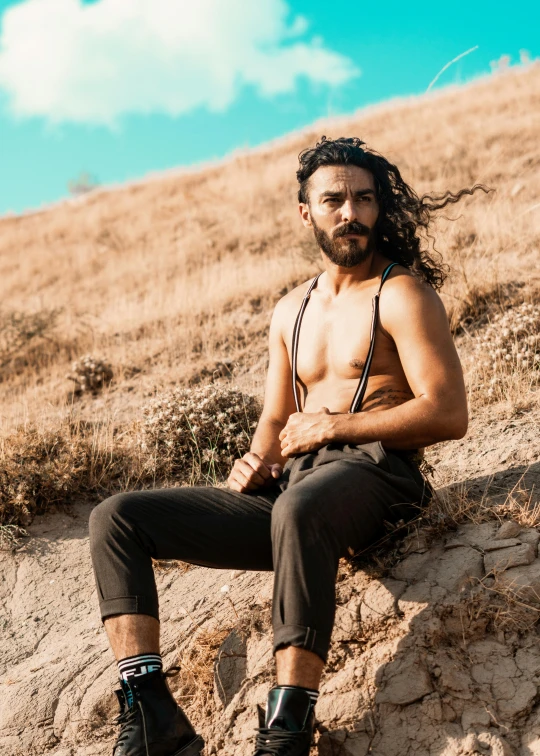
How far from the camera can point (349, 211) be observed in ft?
12.4

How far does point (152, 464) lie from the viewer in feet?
19.0

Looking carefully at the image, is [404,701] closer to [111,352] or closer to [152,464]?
[152,464]

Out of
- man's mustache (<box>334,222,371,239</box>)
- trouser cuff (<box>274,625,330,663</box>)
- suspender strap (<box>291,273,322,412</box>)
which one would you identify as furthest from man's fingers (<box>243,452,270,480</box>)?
man's mustache (<box>334,222,371,239</box>)

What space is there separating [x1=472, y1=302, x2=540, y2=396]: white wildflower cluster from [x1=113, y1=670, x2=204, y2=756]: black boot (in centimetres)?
324

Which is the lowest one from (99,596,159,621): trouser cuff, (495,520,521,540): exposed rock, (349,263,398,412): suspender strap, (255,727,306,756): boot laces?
(255,727,306,756): boot laces

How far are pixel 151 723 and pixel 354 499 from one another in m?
1.10

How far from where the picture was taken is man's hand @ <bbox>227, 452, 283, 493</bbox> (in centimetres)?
347

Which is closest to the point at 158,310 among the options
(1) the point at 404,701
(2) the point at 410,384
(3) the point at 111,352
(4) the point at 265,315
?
(3) the point at 111,352

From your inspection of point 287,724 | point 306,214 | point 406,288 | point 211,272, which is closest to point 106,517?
point 287,724

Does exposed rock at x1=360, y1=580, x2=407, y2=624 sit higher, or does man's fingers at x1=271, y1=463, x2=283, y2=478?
man's fingers at x1=271, y1=463, x2=283, y2=478

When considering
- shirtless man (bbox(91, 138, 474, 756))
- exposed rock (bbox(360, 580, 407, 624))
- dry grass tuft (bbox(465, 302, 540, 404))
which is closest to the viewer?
shirtless man (bbox(91, 138, 474, 756))

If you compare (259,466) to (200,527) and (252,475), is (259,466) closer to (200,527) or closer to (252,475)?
(252,475)

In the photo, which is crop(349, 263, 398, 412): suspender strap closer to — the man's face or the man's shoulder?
the man's shoulder

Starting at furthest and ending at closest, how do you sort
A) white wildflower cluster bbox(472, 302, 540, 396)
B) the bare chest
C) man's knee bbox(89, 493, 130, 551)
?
white wildflower cluster bbox(472, 302, 540, 396), the bare chest, man's knee bbox(89, 493, 130, 551)
